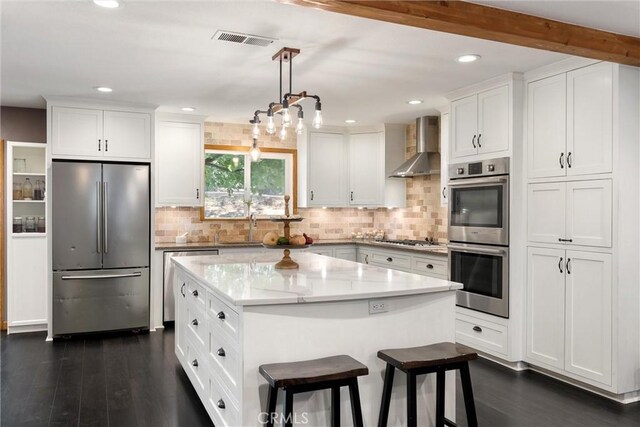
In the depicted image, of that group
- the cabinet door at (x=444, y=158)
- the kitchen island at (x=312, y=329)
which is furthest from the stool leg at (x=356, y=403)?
the cabinet door at (x=444, y=158)

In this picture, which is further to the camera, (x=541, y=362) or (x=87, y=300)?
(x=87, y=300)

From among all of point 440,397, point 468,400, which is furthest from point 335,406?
point 468,400

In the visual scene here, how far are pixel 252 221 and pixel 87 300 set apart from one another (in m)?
2.22

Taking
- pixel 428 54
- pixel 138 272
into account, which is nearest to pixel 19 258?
pixel 138 272

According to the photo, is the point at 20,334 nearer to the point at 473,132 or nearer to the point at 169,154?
the point at 169,154

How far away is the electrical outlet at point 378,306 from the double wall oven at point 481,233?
1.87m

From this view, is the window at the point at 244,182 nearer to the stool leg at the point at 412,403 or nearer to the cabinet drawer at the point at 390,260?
the cabinet drawer at the point at 390,260

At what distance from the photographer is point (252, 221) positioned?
6.60 metres

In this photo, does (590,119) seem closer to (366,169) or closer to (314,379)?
(314,379)

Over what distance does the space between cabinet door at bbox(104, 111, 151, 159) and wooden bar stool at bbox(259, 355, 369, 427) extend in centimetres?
378

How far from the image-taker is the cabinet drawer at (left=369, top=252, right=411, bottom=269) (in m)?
5.49

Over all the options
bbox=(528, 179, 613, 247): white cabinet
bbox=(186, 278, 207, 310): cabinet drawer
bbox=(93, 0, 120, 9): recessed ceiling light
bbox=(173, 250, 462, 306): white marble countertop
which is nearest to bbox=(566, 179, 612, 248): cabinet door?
bbox=(528, 179, 613, 247): white cabinet

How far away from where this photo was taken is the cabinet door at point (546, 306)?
12.5 ft

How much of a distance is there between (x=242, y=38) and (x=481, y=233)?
2.58 metres
